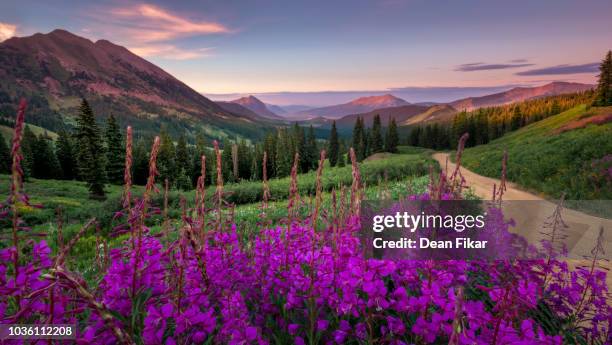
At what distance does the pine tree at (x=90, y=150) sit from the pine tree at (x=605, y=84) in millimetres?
79245

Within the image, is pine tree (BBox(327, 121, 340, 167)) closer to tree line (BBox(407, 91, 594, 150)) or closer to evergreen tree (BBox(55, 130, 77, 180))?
tree line (BBox(407, 91, 594, 150))

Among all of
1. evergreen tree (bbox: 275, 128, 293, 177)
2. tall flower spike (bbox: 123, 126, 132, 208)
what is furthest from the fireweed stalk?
evergreen tree (bbox: 275, 128, 293, 177)

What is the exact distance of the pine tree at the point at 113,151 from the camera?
45250 millimetres

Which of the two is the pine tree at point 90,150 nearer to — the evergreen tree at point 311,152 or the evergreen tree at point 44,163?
the evergreen tree at point 44,163

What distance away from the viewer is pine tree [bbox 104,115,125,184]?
148 feet

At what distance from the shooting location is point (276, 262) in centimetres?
294

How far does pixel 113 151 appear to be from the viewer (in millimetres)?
47938

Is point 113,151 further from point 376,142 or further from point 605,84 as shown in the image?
point 605,84

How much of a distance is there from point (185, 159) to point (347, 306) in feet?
228

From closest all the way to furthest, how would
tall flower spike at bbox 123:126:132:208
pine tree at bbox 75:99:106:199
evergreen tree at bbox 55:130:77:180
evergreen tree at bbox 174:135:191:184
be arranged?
tall flower spike at bbox 123:126:132:208
pine tree at bbox 75:99:106:199
evergreen tree at bbox 174:135:191:184
evergreen tree at bbox 55:130:77:180

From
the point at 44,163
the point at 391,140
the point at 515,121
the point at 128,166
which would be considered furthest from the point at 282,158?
the point at 515,121

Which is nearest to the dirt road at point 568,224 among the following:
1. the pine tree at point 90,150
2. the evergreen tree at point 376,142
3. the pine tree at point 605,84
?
the pine tree at point 90,150

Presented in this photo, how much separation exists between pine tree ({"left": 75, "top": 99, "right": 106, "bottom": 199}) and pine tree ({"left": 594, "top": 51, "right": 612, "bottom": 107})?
79.2m

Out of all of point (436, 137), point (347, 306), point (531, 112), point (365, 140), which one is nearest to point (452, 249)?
point (347, 306)
